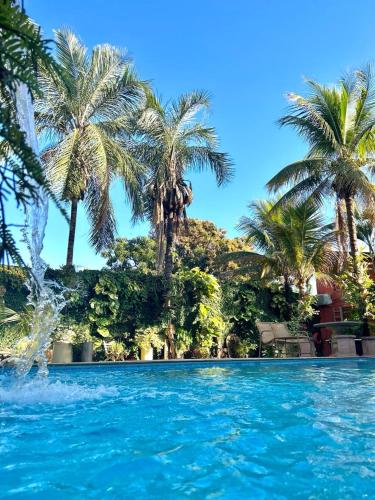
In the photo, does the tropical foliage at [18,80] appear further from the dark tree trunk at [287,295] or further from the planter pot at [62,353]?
the dark tree trunk at [287,295]

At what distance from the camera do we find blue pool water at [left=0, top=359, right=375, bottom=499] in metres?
2.50

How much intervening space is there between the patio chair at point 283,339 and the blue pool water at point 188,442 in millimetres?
6705

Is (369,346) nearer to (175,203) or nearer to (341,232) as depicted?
(341,232)

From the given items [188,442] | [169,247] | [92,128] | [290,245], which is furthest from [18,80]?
[290,245]

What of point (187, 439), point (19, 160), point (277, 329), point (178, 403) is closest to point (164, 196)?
point (277, 329)

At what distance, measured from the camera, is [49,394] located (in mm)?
6031

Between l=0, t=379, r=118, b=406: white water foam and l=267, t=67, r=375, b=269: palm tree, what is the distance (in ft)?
33.2

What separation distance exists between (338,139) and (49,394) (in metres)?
12.3

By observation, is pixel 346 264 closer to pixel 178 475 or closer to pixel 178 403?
pixel 178 403

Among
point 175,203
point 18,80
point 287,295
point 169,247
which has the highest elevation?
point 175,203

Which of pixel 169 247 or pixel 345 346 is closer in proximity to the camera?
pixel 345 346

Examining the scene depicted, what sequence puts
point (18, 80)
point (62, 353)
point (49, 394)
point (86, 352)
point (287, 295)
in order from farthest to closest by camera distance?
point (287, 295) → point (86, 352) → point (62, 353) → point (49, 394) → point (18, 80)

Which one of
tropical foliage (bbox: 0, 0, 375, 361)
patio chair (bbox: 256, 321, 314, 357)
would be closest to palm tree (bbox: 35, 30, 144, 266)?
tropical foliage (bbox: 0, 0, 375, 361)

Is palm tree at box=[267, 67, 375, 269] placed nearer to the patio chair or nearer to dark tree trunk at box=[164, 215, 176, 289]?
the patio chair
